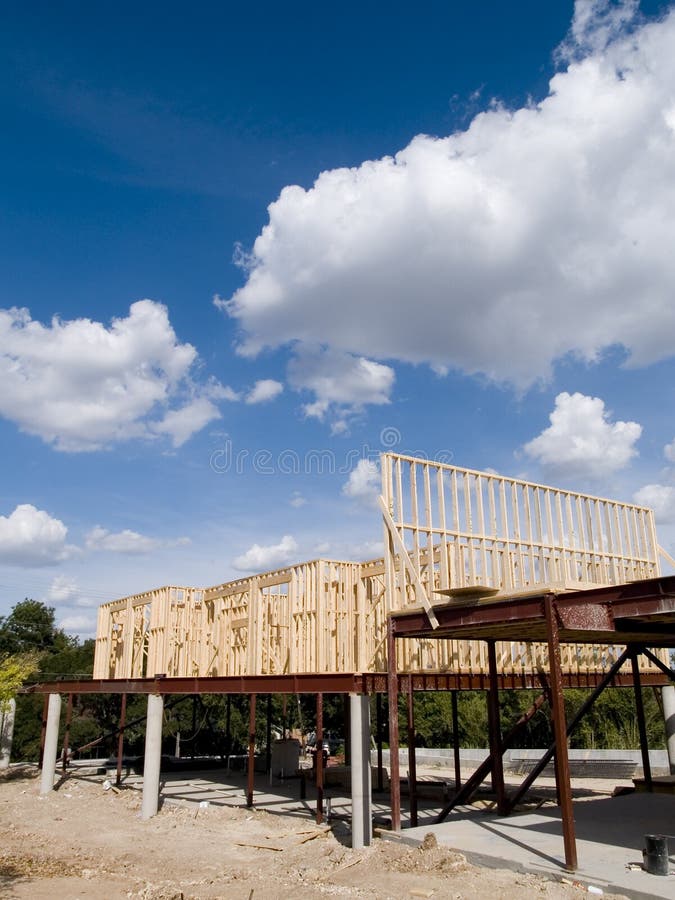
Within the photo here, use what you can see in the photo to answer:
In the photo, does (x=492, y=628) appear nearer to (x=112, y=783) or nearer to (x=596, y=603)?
(x=596, y=603)

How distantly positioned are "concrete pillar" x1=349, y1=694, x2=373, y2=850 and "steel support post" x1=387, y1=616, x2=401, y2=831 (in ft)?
1.56

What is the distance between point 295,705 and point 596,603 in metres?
39.2

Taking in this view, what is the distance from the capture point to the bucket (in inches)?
378

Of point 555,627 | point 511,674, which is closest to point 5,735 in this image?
point 511,674

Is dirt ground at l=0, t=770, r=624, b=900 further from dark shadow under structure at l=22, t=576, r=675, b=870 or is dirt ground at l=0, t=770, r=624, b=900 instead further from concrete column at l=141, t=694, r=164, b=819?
dark shadow under structure at l=22, t=576, r=675, b=870

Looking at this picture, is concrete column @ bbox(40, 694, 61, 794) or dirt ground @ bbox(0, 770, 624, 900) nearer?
dirt ground @ bbox(0, 770, 624, 900)

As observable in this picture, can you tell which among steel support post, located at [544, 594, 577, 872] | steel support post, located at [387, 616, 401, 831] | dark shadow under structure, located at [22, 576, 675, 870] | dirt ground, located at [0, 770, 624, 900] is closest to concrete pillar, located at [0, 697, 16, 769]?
dirt ground, located at [0, 770, 624, 900]

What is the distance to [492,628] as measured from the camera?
42.7 ft

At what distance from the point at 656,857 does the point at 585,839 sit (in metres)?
2.50

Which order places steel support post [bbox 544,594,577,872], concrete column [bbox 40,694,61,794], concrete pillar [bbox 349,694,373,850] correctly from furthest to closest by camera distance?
concrete column [bbox 40,694,61,794] → concrete pillar [bbox 349,694,373,850] → steel support post [bbox 544,594,577,872]

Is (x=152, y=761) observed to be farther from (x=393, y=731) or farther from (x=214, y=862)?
(x=393, y=731)

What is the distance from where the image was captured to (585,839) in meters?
11.9

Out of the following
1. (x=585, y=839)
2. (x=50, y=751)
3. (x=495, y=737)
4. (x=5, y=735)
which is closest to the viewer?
(x=585, y=839)

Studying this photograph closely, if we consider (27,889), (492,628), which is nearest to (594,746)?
(492,628)
